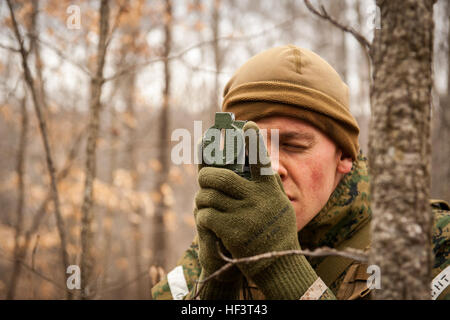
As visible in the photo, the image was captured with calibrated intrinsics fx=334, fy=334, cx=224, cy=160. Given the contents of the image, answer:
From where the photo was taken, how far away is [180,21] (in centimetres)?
693

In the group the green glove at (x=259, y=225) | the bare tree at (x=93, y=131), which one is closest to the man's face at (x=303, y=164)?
the green glove at (x=259, y=225)

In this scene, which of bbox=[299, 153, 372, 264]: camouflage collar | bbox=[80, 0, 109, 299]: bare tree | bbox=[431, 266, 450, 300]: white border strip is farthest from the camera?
bbox=[80, 0, 109, 299]: bare tree

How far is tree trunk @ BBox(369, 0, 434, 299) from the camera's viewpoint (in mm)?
691

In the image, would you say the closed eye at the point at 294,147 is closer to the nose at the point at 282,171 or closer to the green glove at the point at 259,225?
the nose at the point at 282,171

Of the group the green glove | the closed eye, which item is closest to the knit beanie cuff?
the closed eye

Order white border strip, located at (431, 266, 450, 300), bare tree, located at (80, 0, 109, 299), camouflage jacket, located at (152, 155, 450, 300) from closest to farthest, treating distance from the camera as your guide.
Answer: white border strip, located at (431, 266, 450, 300), camouflage jacket, located at (152, 155, 450, 300), bare tree, located at (80, 0, 109, 299)

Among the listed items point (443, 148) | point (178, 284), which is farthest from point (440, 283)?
point (443, 148)

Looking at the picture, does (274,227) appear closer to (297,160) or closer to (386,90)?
(297,160)

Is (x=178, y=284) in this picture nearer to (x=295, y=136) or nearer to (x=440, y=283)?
(x=295, y=136)

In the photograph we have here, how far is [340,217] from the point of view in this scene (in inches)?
62.9

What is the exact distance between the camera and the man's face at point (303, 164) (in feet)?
4.87

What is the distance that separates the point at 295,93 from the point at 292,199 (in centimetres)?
47

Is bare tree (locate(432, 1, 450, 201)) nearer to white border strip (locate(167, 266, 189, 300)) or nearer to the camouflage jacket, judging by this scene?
the camouflage jacket
